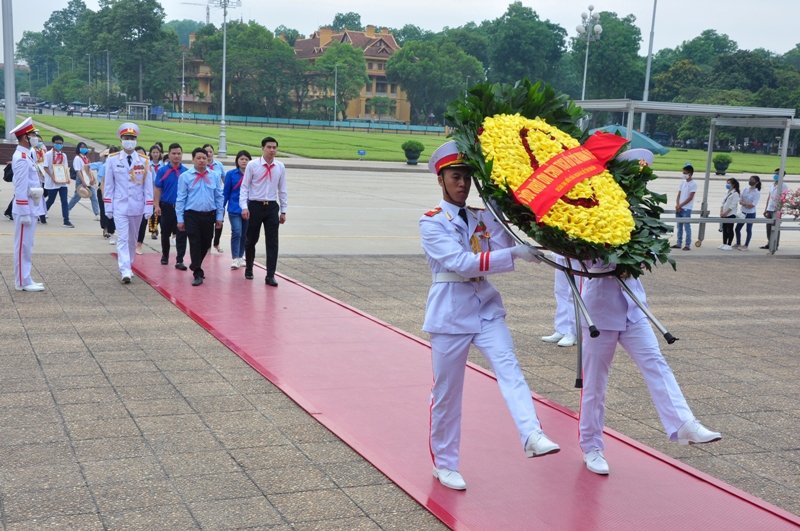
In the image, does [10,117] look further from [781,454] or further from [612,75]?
[612,75]

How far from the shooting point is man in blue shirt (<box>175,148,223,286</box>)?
11.2 m

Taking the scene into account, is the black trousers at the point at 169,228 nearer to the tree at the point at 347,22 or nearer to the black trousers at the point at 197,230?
the black trousers at the point at 197,230

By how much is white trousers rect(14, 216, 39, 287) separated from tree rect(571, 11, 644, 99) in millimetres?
96196

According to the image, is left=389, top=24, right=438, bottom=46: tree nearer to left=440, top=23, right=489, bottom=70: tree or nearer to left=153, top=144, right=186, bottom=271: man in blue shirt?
left=440, top=23, right=489, bottom=70: tree

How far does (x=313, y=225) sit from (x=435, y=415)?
13.6 metres

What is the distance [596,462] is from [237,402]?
2.81m

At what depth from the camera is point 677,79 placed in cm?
9569

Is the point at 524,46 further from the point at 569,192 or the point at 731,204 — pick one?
the point at 569,192

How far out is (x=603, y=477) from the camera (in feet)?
16.8

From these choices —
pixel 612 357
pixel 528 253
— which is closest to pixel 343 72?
pixel 612 357

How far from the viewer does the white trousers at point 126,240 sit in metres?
11.0

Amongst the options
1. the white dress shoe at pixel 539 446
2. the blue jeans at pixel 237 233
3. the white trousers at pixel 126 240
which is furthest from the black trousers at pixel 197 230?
the white dress shoe at pixel 539 446

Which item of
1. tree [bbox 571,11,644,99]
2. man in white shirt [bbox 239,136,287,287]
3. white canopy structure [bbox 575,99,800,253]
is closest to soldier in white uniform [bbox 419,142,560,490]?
man in white shirt [bbox 239,136,287,287]

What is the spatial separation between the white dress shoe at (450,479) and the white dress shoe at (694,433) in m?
1.35
